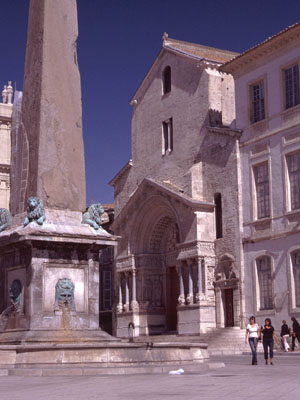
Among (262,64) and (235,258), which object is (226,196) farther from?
(262,64)

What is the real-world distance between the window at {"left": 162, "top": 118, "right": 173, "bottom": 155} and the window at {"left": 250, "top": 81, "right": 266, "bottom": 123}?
22.0 feet

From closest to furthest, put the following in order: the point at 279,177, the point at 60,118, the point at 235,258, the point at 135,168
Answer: the point at 60,118, the point at 279,177, the point at 235,258, the point at 135,168

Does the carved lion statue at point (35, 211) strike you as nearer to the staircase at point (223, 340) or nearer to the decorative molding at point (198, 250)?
the staircase at point (223, 340)

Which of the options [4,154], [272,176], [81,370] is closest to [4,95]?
[4,154]

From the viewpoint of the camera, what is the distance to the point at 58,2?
49.0 ft

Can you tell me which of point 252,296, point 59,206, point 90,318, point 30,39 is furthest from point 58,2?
point 252,296

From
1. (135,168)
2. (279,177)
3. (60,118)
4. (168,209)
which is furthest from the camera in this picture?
(135,168)

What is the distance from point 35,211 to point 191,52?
94.1 ft

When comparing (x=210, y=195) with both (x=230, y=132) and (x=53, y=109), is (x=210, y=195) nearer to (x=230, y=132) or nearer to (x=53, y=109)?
(x=230, y=132)

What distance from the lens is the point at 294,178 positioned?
98.9 feet

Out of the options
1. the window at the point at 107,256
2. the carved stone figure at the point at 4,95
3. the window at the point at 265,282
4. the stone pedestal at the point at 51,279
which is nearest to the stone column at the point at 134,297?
Result: the window at the point at 107,256

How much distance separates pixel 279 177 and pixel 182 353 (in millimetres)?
18108

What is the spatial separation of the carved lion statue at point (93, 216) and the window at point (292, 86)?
1828cm

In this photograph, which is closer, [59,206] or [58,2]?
[59,206]
